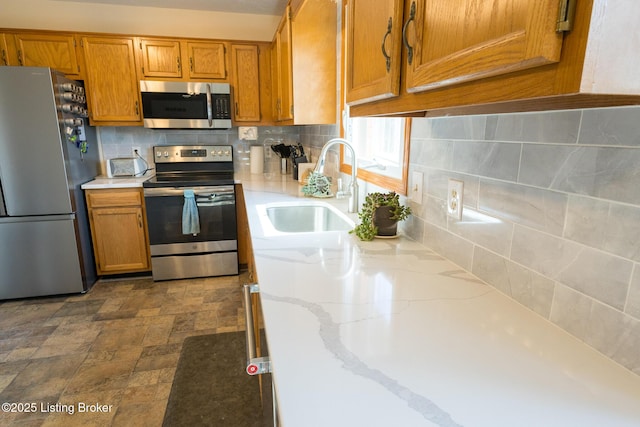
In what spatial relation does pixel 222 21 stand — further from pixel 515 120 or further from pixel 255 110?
pixel 515 120

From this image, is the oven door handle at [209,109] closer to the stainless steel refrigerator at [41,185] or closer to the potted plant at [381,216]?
the stainless steel refrigerator at [41,185]

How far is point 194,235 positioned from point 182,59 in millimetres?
1560

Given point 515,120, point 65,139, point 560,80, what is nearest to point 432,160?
point 515,120

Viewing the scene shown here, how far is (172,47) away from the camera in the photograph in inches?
121

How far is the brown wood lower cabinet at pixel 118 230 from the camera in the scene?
2957 millimetres

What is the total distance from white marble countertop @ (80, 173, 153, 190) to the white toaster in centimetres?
8

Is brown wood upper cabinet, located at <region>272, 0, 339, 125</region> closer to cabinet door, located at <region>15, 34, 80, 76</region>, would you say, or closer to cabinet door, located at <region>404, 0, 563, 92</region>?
cabinet door, located at <region>404, 0, 563, 92</region>

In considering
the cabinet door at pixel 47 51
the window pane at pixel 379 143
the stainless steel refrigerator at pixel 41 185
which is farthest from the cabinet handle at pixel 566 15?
the cabinet door at pixel 47 51

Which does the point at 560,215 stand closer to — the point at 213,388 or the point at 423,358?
the point at 423,358

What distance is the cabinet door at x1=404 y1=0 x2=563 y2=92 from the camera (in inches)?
17.2

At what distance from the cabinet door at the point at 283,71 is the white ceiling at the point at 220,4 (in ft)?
1.30

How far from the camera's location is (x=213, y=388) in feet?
6.13

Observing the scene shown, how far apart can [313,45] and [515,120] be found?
1835 mm

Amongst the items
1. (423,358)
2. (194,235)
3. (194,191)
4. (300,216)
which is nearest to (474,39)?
(423,358)
